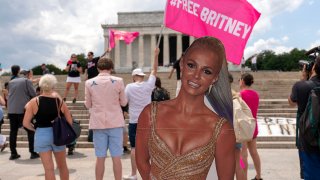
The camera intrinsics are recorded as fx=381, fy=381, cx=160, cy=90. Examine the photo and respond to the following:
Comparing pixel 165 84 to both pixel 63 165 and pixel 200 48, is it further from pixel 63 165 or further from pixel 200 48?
pixel 200 48

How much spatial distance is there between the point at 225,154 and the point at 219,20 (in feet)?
5.64

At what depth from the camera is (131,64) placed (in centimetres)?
6359

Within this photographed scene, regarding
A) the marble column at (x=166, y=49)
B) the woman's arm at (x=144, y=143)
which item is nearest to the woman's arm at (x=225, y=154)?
the woman's arm at (x=144, y=143)

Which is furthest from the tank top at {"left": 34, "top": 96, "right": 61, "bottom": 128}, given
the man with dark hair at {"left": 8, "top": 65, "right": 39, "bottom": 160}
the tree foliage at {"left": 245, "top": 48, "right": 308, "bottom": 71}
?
the tree foliage at {"left": 245, "top": 48, "right": 308, "bottom": 71}

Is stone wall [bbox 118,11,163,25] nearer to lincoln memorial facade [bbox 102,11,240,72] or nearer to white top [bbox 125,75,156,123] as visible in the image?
lincoln memorial facade [bbox 102,11,240,72]

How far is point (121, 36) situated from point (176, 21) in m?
17.6

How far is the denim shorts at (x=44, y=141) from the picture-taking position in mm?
4680

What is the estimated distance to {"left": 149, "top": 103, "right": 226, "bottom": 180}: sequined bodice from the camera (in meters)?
1.80

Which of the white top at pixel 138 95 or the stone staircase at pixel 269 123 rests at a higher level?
the white top at pixel 138 95

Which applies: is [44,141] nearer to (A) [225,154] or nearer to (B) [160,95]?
(B) [160,95]

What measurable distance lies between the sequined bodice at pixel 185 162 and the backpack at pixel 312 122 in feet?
5.75

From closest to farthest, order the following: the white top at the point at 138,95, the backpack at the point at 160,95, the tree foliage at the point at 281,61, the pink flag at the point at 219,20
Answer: the pink flag at the point at 219,20, the white top at the point at 138,95, the backpack at the point at 160,95, the tree foliage at the point at 281,61

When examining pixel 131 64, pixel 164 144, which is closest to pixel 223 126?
pixel 164 144

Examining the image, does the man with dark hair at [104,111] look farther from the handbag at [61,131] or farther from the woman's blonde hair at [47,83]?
the woman's blonde hair at [47,83]
